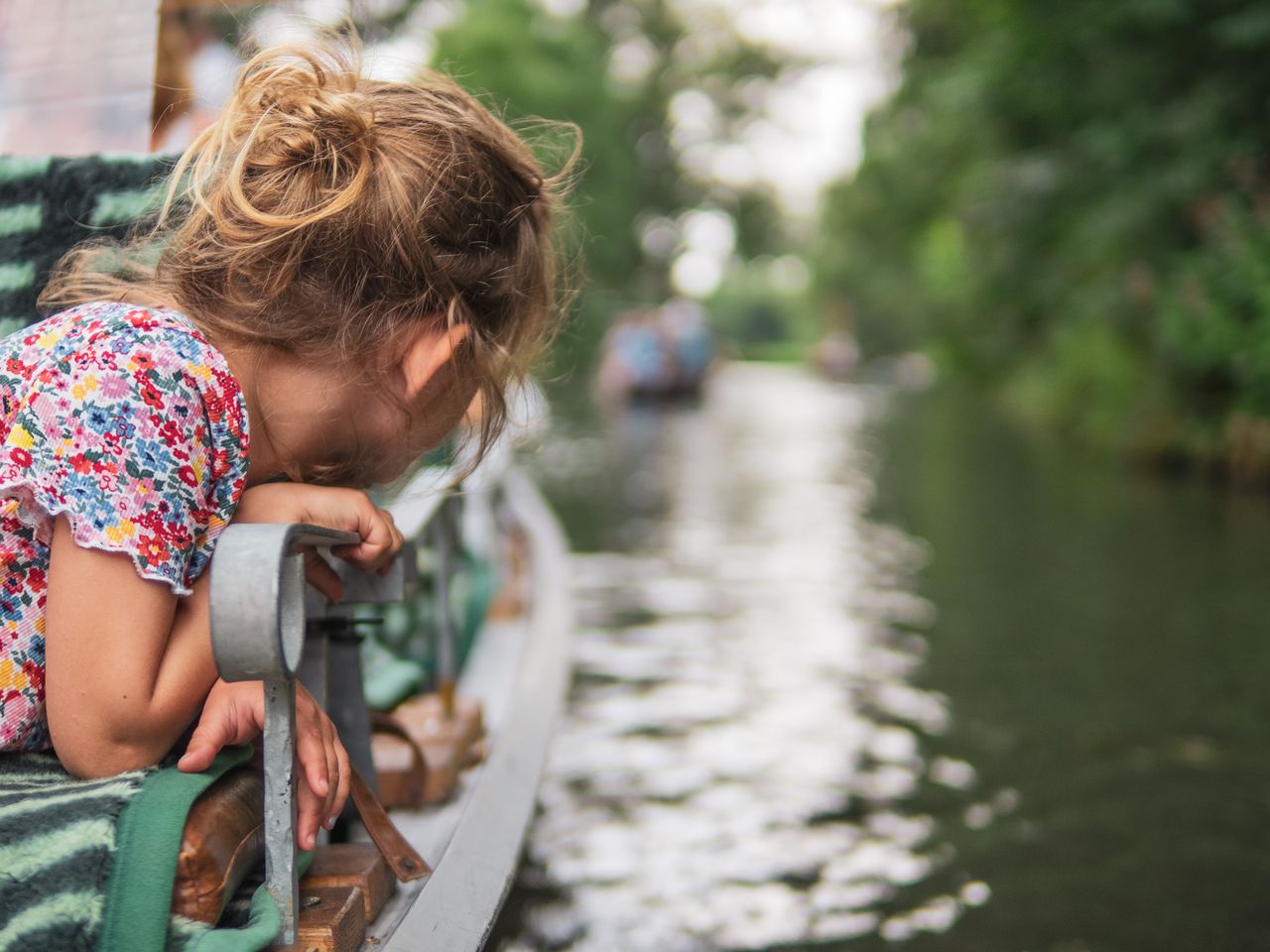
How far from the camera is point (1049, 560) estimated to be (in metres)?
7.73

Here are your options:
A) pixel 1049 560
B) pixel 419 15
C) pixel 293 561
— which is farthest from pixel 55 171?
pixel 419 15

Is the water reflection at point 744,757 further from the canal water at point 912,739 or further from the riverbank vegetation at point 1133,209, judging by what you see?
the riverbank vegetation at point 1133,209

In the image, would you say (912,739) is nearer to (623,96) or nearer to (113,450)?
(113,450)

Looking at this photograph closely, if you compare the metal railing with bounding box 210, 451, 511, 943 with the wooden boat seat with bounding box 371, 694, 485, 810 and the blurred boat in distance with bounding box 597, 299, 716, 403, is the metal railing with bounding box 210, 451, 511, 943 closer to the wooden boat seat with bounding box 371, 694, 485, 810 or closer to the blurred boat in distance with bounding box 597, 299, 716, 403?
the wooden boat seat with bounding box 371, 694, 485, 810

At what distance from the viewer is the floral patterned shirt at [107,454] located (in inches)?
52.4

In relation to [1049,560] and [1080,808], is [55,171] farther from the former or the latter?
[1049,560]

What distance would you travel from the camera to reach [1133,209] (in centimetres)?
1198

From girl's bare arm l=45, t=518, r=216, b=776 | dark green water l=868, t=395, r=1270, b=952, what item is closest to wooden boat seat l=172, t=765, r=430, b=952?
girl's bare arm l=45, t=518, r=216, b=776

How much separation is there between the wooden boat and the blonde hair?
302 millimetres

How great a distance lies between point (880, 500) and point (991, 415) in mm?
12055

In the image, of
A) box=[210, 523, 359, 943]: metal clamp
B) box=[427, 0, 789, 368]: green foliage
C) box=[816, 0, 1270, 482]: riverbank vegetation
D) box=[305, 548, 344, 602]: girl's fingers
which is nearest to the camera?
box=[210, 523, 359, 943]: metal clamp

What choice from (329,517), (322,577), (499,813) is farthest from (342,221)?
(499,813)

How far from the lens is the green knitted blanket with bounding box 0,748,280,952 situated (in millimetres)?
1254

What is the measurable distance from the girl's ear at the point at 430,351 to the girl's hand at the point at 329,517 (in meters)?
0.17
